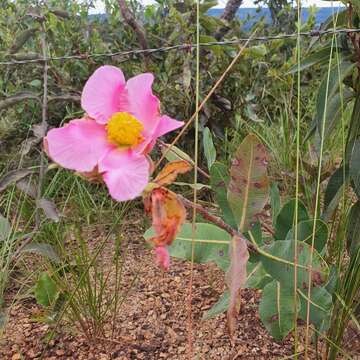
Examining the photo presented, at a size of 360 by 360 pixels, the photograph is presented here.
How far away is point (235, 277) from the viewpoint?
551 mm

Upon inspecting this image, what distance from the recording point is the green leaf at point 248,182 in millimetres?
644

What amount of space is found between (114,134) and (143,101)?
5 cm

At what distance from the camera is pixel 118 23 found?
7.04ft

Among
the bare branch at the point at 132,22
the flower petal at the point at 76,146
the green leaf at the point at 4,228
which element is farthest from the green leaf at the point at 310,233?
the bare branch at the point at 132,22

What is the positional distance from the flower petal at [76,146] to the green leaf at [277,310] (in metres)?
0.39

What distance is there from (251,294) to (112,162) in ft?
3.01

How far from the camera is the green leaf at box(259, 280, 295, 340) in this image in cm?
78

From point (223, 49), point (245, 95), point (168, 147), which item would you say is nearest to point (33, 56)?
point (223, 49)

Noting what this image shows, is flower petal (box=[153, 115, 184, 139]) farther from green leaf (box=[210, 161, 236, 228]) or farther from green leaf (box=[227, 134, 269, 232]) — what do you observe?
green leaf (box=[210, 161, 236, 228])

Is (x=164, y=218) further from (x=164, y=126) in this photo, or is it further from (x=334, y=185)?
(x=334, y=185)

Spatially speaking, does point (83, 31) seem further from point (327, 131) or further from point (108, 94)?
point (108, 94)

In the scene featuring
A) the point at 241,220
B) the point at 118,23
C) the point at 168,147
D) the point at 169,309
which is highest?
the point at 118,23

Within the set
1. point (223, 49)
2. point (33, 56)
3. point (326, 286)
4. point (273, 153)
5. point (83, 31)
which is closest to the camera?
point (326, 286)

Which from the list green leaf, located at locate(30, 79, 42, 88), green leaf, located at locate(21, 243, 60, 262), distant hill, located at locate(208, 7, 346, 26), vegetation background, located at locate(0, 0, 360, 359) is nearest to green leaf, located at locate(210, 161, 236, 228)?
vegetation background, located at locate(0, 0, 360, 359)
